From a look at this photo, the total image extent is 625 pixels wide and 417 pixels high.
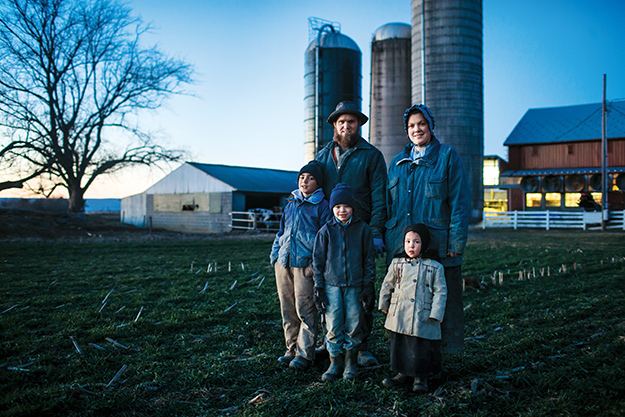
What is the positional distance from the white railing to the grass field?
14031 millimetres

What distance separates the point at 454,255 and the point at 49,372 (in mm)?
3251

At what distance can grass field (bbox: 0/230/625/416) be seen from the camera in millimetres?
2957

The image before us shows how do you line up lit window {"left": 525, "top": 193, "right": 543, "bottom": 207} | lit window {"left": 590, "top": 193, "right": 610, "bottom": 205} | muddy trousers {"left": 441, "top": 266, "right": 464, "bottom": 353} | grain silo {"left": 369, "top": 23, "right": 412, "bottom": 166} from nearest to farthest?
muddy trousers {"left": 441, "top": 266, "right": 464, "bottom": 353} < lit window {"left": 590, "top": 193, "right": 610, "bottom": 205} < grain silo {"left": 369, "top": 23, "right": 412, "bottom": 166} < lit window {"left": 525, "top": 193, "right": 543, "bottom": 207}

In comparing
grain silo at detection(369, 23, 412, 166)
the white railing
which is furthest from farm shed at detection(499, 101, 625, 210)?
the white railing

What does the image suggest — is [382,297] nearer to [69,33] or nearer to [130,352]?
[130,352]

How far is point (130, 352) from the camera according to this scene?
4.05 metres

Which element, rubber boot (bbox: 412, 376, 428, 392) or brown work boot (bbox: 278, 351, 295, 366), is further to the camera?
brown work boot (bbox: 278, 351, 295, 366)

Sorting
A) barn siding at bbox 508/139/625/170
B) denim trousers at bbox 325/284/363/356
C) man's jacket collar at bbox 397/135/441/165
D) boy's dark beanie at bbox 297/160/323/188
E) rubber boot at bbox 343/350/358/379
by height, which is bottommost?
rubber boot at bbox 343/350/358/379

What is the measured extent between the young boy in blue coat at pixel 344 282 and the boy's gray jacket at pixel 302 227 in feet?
0.71

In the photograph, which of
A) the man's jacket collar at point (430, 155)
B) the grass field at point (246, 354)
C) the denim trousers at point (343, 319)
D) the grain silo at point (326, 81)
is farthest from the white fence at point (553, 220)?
the denim trousers at point (343, 319)

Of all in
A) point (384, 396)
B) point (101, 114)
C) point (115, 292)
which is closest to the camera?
point (384, 396)

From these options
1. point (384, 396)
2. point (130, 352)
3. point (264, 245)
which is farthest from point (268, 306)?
point (264, 245)

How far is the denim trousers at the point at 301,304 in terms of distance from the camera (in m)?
3.72

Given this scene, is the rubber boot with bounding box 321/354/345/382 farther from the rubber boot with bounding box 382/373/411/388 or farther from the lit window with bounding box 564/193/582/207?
the lit window with bounding box 564/193/582/207
